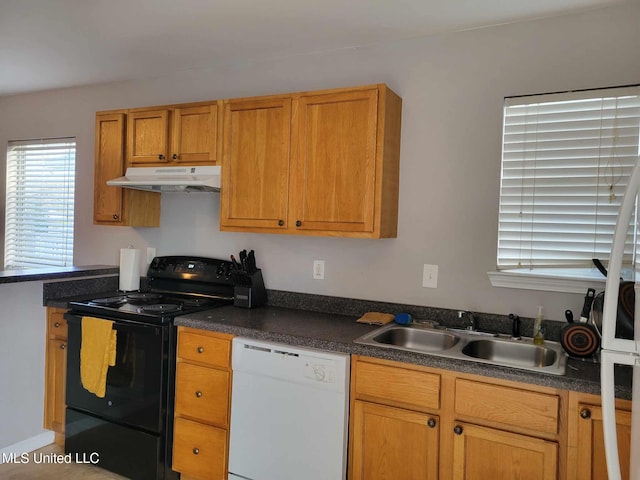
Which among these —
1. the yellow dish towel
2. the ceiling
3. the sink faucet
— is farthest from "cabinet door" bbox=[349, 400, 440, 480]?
the ceiling

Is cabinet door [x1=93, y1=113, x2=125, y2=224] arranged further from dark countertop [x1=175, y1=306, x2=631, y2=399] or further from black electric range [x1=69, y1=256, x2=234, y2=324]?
dark countertop [x1=175, y1=306, x2=631, y2=399]

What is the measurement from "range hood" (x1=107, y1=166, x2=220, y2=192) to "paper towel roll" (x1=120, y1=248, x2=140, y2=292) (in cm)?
51

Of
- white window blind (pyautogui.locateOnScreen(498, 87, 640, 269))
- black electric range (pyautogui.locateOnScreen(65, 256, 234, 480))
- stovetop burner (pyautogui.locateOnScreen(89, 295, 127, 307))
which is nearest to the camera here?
white window blind (pyautogui.locateOnScreen(498, 87, 640, 269))

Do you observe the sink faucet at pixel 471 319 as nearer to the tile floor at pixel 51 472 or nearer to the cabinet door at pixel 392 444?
the cabinet door at pixel 392 444

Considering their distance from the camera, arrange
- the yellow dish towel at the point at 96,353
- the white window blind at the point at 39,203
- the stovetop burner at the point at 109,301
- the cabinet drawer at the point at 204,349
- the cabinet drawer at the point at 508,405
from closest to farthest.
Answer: the cabinet drawer at the point at 508,405, the cabinet drawer at the point at 204,349, the yellow dish towel at the point at 96,353, the stovetop burner at the point at 109,301, the white window blind at the point at 39,203

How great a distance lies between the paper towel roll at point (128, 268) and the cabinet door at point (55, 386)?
553mm

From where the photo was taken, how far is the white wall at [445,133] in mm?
2322

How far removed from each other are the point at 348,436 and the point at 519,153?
157cm

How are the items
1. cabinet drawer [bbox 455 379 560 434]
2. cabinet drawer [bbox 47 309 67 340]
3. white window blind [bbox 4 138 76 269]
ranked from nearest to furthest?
cabinet drawer [bbox 455 379 560 434] → cabinet drawer [bbox 47 309 67 340] → white window blind [bbox 4 138 76 269]

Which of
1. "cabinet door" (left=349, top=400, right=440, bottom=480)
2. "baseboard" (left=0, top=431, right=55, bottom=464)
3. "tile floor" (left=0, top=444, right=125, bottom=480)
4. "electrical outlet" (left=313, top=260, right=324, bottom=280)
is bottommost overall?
"tile floor" (left=0, top=444, right=125, bottom=480)

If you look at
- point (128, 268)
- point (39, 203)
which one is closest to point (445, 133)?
point (128, 268)

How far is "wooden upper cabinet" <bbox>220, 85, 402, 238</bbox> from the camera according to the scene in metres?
2.47

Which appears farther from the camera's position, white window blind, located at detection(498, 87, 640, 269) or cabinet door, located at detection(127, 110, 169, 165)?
cabinet door, located at detection(127, 110, 169, 165)

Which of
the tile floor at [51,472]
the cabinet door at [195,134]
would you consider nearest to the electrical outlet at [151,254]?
the cabinet door at [195,134]
